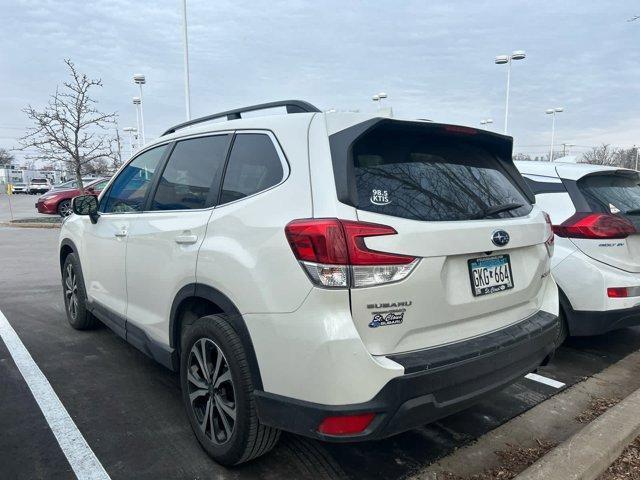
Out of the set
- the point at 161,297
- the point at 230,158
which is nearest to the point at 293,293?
the point at 230,158

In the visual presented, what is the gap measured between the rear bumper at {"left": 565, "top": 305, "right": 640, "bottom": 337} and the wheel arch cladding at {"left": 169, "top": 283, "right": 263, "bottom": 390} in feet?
9.55

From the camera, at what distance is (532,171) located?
4547 mm

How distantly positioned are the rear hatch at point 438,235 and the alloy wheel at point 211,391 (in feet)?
3.02

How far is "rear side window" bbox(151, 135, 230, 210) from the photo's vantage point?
113 inches

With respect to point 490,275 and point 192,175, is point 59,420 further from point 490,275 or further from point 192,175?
point 490,275

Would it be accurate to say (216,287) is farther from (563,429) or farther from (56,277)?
(56,277)

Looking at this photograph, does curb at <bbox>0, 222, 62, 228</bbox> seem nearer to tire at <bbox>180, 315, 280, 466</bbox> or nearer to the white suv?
the white suv

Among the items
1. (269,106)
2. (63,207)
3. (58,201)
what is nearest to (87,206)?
(269,106)

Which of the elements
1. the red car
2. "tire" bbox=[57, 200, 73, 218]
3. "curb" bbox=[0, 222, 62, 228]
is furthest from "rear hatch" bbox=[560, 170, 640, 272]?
"tire" bbox=[57, 200, 73, 218]

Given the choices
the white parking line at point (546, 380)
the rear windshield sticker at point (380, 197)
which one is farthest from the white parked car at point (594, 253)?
the rear windshield sticker at point (380, 197)

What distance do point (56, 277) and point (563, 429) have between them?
7492 millimetres

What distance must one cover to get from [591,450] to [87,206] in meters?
4.06

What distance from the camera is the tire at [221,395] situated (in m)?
2.40

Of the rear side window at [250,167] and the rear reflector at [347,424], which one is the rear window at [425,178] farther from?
the rear reflector at [347,424]
